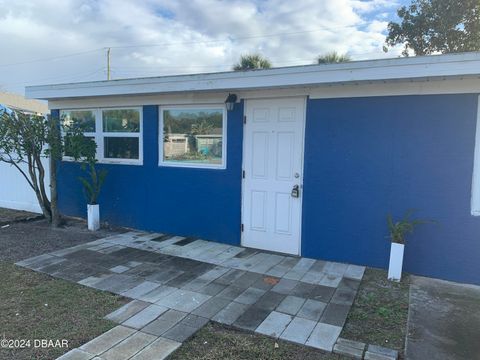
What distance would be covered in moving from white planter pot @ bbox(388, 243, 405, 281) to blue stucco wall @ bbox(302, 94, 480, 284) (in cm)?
35

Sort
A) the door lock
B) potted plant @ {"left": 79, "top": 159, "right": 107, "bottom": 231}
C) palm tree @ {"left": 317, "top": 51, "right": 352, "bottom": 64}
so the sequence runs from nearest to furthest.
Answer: the door lock, potted plant @ {"left": 79, "top": 159, "right": 107, "bottom": 231}, palm tree @ {"left": 317, "top": 51, "right": 352, "bottom": 64}

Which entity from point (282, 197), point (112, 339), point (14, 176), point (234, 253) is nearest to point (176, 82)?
point (282, 197)

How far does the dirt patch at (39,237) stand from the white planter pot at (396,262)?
452cm

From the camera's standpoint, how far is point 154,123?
6.11 metres

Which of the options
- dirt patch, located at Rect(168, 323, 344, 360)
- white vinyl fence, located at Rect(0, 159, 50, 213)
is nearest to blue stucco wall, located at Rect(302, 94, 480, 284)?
dirt patch, located at Rect(168, 323, 344, 360)

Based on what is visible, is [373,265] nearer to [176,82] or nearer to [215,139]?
[215,139]

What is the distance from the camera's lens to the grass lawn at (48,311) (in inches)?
114

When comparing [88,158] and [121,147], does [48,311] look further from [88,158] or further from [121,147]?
[121,147]

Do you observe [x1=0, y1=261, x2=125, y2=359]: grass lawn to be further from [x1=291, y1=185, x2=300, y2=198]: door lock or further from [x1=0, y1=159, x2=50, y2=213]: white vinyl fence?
[x1=0, y1=159, x2=50, y2=213]: white vinyl fence

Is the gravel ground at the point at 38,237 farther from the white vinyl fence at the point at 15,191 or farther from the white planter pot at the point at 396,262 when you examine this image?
the white planter pot at the point at 396,262

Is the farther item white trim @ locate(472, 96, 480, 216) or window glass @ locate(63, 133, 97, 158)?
window glass @ locate(63, 133, 97, 158)

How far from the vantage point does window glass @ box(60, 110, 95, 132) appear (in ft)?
21.4

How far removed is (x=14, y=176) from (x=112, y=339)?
6.68 metres

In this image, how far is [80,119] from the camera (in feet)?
23.2
